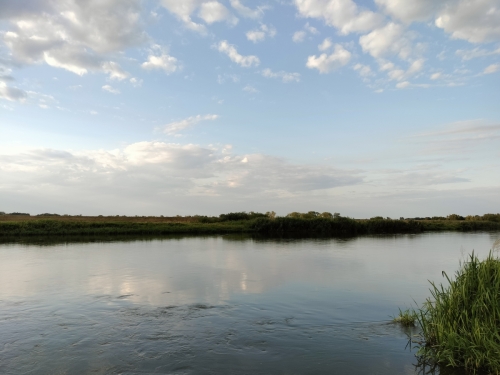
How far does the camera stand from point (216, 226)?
47844 millimetres

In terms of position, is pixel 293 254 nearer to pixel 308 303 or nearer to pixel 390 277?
pixel 390 277

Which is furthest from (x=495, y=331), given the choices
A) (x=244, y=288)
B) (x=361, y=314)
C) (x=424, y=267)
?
(x=424, y=267)

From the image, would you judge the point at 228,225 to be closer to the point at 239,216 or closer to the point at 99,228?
the point at 239,216

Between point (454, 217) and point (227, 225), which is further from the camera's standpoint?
point (454, 217)

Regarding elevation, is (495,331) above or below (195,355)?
above

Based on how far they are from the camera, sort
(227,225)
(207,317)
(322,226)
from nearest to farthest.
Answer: (207,317)
(322,226)
(227,225)

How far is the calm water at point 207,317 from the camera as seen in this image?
21.3ft

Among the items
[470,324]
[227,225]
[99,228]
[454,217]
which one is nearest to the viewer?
[470,324]

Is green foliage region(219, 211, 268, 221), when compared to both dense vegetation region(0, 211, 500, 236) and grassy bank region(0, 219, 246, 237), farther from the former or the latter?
grassy bank region(0, 219, 246, 237)

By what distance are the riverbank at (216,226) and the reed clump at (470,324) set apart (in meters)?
39.0

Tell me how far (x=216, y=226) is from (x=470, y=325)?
139 feet

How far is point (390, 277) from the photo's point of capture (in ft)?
49.9

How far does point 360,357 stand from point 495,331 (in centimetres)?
214

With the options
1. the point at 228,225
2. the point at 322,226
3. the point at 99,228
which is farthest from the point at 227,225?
the point at 99,228
